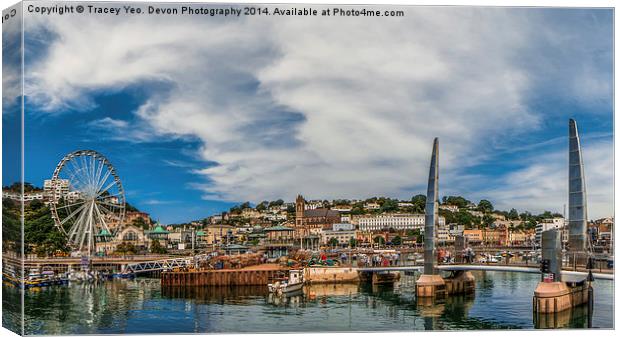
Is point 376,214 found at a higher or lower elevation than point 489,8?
lower

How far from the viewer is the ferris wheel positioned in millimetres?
25828

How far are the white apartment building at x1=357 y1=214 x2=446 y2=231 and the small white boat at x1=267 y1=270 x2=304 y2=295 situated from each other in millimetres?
9641

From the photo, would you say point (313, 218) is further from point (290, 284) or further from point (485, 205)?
point (485, 205)

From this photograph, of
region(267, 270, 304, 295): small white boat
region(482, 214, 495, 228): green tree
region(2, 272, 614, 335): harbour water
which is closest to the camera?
region(2, 272, 614, 335): harbour water

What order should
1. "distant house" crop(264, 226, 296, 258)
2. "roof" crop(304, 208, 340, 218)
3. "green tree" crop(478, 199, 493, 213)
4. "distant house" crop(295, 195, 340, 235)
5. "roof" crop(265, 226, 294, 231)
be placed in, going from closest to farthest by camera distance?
1. "green tree" crop(478, 199, 493, 213)
2. "distant house" crop(295, 195, 340, 235)
3. "roof" crop(304, 208, 340, 218)
4. "roof" crop(265, 226, 294, 231)
5. "distant house" crop(264, 226, 296, 258)

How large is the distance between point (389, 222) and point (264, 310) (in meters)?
21.9

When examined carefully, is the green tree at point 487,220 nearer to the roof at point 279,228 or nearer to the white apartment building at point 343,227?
the roof at point 279,228

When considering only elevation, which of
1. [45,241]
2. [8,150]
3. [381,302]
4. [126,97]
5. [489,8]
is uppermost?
[489,8]

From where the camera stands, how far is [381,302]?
2502 centimetres

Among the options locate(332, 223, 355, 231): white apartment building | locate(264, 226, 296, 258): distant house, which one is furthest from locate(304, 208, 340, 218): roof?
locate(332, 223, 355, 231): white apartment building

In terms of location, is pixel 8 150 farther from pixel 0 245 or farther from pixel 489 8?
pixel 489 8

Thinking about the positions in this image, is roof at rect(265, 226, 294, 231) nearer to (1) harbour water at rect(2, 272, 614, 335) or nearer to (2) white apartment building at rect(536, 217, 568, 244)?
(1) harbour water at rect(2, 272, 614, 335)

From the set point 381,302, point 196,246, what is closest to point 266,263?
point 196,246

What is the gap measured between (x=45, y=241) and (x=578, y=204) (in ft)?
40.8
